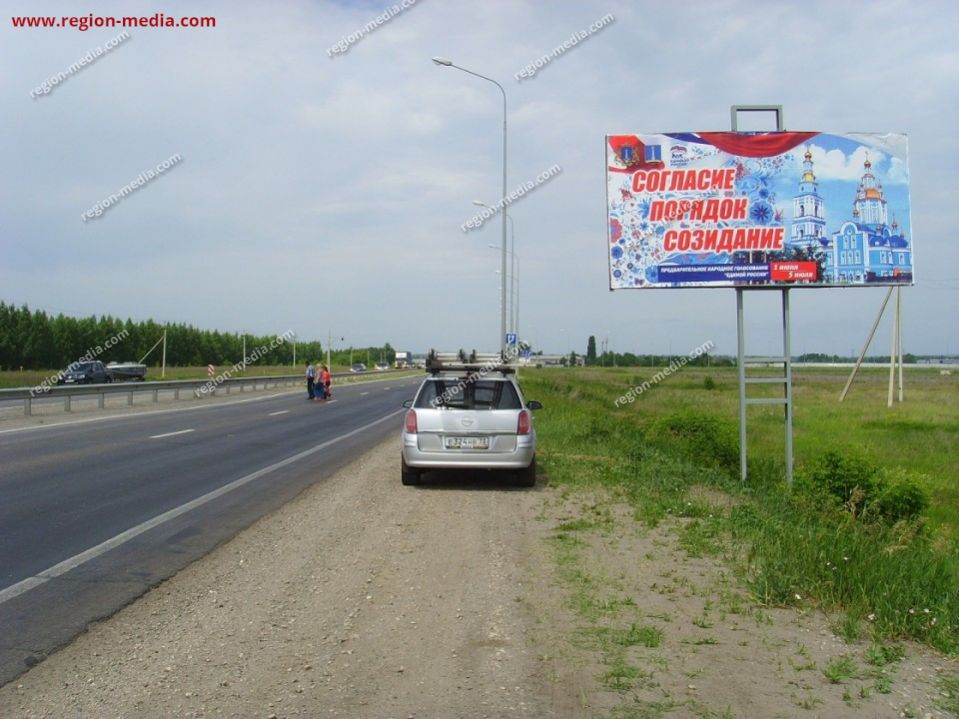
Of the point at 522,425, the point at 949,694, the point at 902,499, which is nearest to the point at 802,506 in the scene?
the point at 902,499

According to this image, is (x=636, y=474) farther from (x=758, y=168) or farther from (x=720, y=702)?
(x=720, y=702)

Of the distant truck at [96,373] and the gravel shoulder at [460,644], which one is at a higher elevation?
the distant truck at [96,373]

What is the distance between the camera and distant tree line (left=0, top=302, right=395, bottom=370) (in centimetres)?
7700

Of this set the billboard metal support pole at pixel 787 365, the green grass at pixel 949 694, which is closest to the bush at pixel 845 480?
the billboard metal support pole at pixel 787 365

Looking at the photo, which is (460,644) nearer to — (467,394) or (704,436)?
(467,394)

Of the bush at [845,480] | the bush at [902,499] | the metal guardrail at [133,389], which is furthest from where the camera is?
the metal guardrail at [133,389]

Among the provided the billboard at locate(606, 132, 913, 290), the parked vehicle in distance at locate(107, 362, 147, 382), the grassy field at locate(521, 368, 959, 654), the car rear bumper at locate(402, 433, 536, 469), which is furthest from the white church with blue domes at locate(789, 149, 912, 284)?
the parked vehicle in distance at locate(107, 362, 147, 382)

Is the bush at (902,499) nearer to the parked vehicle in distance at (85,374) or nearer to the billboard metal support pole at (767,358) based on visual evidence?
the billboard metal support pole at (767,358)

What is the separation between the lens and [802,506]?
34.9 feet

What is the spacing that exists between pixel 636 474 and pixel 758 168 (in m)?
4.89

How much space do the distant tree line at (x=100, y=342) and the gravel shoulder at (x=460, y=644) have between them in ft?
185

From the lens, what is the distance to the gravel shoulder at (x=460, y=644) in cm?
416

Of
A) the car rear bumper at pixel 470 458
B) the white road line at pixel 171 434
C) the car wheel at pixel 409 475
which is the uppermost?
the car rear bumper at pixel 470 458

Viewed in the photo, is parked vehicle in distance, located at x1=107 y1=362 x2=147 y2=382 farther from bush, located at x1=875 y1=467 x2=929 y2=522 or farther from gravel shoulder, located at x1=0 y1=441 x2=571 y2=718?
gravel shoulder, located at x1=0 y1=441 x2=571 y2=718
